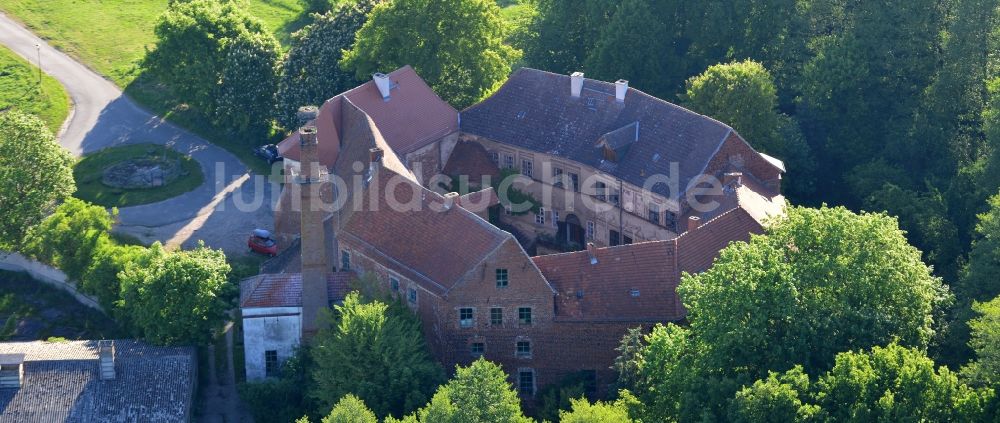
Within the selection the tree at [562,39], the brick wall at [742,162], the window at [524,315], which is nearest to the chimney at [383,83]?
the tree at [562,39]

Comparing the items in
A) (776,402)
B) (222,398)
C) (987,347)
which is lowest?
(776,402)

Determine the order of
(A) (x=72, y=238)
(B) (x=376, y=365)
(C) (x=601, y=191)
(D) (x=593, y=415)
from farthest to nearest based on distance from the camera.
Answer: (C) (x=601, y=191), (A) (x=72, y=238), (B) (x=376, y=365), (D) (x=593, y=415)

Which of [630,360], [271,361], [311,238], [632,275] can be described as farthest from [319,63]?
[630,360]

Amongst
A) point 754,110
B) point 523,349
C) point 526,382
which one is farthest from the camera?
point 754,110

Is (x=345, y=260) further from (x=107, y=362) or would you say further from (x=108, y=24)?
(x=108, y=24)

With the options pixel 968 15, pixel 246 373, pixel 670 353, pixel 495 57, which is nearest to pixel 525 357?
pixel 670 353

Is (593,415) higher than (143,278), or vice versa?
(143,278)

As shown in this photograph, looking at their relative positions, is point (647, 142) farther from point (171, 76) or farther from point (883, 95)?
point (171, 76)

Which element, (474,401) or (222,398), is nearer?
(474,401)
